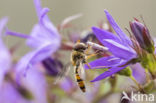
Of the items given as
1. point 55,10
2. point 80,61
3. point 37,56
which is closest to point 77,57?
point 80,61

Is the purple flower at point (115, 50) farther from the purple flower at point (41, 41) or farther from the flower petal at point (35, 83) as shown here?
the flower petal at point (35, 83)

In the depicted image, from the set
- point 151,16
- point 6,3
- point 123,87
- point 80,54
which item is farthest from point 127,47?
point 6,3

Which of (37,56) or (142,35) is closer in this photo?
(142,35)

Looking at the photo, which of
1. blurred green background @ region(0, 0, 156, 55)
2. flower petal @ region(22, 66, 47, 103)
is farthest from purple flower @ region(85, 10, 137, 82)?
blurred green background @ region(0, 0, 156, 55)

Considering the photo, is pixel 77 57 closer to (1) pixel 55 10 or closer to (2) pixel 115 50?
(2) pixel 115 50

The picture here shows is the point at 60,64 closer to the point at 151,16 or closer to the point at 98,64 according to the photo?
the point at 98,64

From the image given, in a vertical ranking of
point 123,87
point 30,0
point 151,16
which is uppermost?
point 30,0

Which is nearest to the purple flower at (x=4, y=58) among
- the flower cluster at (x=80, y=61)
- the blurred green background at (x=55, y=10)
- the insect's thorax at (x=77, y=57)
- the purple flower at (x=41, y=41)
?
the flower cluster at (x=80, y=61)
